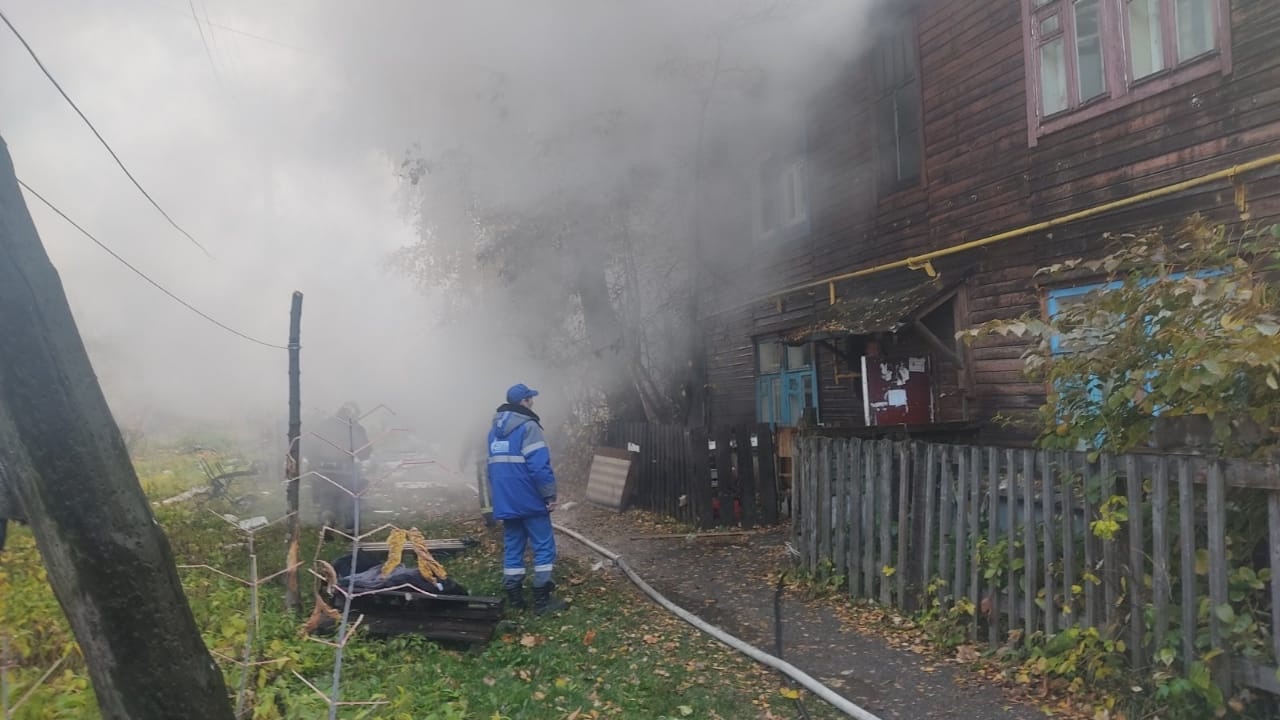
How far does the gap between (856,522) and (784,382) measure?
6670mm

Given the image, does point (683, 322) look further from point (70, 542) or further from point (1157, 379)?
point (70, 542)

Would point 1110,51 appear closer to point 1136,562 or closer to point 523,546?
point 1136,562

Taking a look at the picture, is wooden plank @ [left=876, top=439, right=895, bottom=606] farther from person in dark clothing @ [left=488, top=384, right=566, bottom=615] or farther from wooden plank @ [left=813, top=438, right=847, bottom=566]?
person in dark clothing @ [left=488, top=384, right=566, bottom=615]

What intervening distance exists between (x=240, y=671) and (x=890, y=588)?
13.6 feet

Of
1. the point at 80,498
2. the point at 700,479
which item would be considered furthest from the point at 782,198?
the point at 80,498

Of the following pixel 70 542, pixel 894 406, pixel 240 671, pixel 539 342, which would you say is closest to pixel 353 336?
pixel 539 342

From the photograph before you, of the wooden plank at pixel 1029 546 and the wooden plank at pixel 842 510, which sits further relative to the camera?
the wooden plank at pixel 842 510

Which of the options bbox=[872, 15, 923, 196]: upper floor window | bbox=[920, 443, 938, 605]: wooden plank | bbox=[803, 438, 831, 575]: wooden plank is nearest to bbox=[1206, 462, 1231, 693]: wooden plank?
bbox=[920, 443, 938, 605]: wooden plank

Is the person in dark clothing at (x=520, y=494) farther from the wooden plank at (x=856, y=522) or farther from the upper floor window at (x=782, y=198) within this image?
the upper floor window at (x=782, y=198)

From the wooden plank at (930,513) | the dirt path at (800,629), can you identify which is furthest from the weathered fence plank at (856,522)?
the wooden plank at (930,513)

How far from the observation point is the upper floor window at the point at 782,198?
39.0 ft

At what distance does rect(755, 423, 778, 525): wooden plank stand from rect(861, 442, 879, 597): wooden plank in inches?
149

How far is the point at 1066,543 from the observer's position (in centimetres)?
412

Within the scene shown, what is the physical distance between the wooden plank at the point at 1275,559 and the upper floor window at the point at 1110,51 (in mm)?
4611
